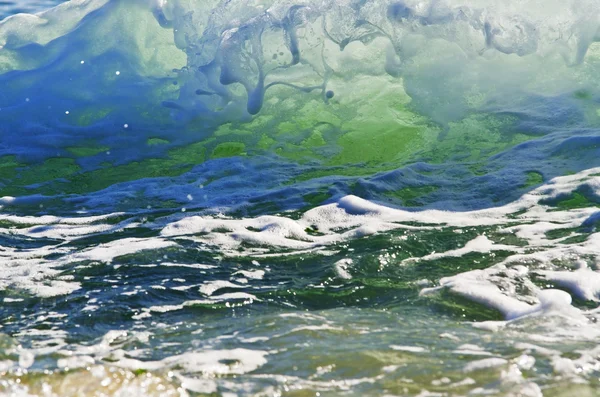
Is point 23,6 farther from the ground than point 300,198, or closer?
farther from the ground

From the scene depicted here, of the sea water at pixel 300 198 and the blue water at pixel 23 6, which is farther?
the blue water at pixel 23 6

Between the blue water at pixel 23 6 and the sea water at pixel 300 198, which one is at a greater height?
the blue water at pixel 23 6

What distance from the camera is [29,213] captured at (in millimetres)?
5410

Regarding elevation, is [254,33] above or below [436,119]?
above

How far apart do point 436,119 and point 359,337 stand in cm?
454

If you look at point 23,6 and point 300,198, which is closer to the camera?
point 300,198

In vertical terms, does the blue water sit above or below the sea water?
above

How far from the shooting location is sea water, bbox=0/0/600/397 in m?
2.69

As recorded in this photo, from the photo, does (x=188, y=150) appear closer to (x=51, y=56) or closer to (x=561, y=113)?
(x=51, y=56)

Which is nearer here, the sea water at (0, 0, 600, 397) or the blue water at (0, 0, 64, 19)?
the sea water at (0, 0, 600, 397)

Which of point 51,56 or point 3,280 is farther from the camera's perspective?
point 51,56

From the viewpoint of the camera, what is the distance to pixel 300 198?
17.6ft

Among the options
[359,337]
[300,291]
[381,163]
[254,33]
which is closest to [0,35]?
[254,33]

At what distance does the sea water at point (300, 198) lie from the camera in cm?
269
